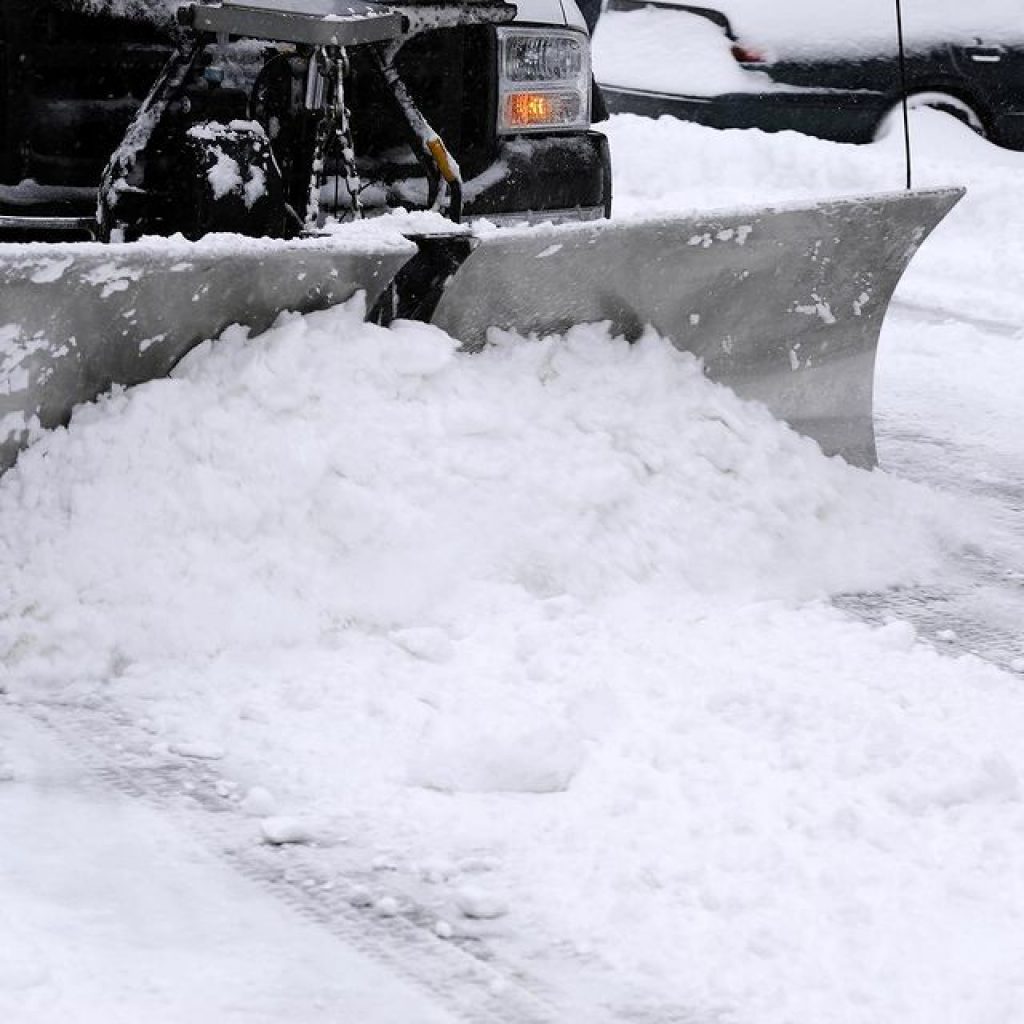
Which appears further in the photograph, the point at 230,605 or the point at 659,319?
the point at 659,319

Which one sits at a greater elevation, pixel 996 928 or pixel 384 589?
pixel 384 589

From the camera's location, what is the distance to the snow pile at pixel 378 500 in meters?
3.35

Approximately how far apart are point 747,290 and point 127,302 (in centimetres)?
160

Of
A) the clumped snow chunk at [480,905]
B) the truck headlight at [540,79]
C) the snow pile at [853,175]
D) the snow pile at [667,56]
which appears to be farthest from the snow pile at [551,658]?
the snow pile at [667,56]

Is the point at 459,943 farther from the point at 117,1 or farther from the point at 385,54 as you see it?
the point at 117,1

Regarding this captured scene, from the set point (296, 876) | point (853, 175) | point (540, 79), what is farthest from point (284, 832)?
point (853, 175)

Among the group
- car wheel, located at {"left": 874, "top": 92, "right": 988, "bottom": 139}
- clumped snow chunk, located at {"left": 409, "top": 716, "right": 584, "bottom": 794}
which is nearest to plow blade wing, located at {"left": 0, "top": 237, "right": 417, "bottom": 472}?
clumped snow chunk, located at {"left": 409, "top": 716, "right": 584, "bottom": 794}

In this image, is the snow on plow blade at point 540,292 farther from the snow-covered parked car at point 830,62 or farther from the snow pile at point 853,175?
the snow-covered parked car at point 830,62

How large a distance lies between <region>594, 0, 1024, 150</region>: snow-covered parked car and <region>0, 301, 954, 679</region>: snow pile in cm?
526

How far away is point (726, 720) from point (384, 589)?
28.9 inches

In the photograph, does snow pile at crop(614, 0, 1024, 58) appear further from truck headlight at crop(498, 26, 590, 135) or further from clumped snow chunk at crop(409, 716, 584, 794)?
clumped snow chunk at crop(409, 716, 584, 794)

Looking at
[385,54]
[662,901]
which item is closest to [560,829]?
[662,901]

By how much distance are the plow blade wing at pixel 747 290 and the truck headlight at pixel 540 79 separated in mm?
789

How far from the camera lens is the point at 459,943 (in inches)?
98.3
